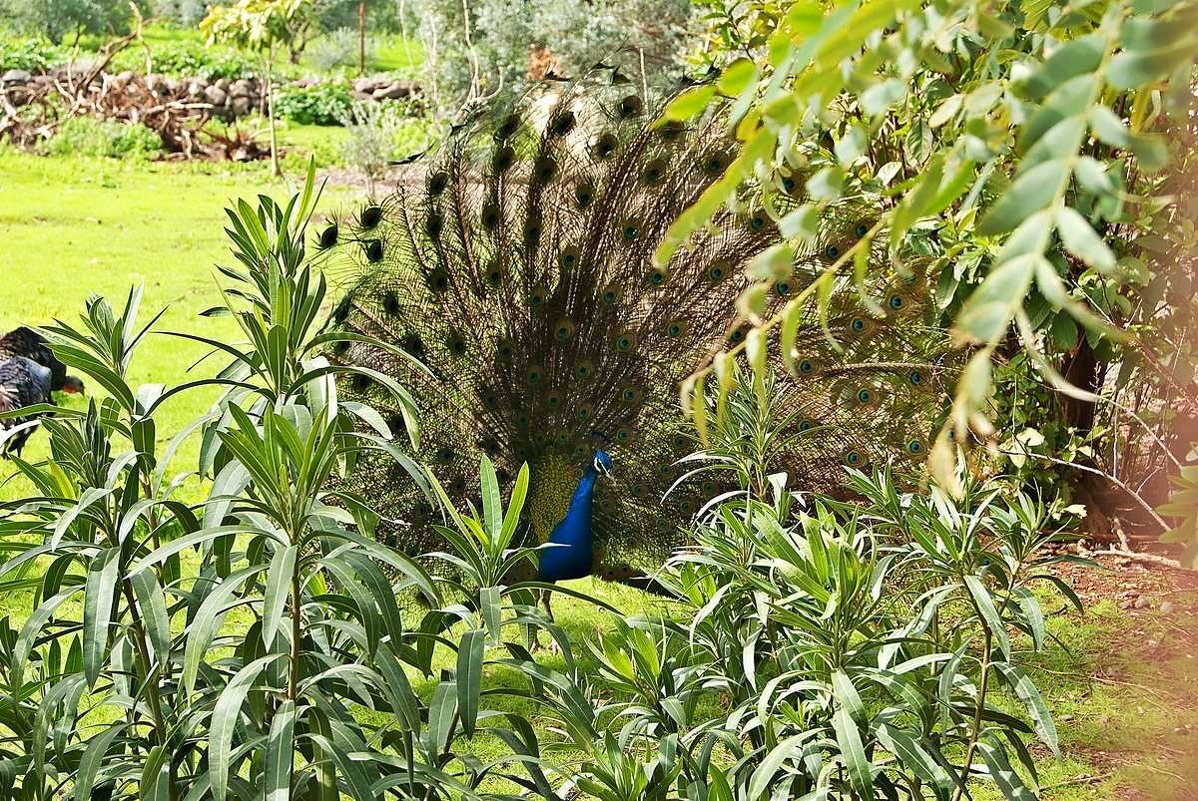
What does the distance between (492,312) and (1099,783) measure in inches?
96.1

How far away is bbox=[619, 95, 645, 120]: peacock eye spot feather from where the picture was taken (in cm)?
421

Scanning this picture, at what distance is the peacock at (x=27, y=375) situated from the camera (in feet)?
16.5

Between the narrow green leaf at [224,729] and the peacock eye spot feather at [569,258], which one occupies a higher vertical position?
the narrow green leaf at [224,729]

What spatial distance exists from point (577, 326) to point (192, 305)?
4.47 m

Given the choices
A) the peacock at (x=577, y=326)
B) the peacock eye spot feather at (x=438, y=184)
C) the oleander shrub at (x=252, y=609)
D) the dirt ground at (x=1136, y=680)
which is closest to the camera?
the oleander shrub at (x=252, y=609)

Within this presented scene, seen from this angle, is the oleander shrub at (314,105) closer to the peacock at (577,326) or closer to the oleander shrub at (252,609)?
the peacock at (577,326)

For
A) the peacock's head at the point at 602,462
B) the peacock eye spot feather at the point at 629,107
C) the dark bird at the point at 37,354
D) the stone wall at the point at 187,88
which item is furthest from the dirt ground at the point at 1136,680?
the stone wall at the point at 187,88

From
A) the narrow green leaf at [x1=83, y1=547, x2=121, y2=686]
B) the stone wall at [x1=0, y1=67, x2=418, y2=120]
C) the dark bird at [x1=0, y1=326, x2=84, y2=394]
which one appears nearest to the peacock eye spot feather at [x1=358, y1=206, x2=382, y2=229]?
the dark bird at [x1=0, y1=326, x2=84, y2=394]

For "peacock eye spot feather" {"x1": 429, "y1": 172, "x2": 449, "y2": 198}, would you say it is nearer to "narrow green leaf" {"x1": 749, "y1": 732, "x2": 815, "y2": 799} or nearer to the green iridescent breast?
the green iridescent breast

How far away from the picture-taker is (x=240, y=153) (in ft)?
41.5

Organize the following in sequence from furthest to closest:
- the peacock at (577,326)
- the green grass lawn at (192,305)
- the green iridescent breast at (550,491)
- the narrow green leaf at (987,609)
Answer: the green iridescent breast at (550,491) < the peacock at (577,326) < the green grass lawn at (192,305) < the narrow green leaf at (987,609)

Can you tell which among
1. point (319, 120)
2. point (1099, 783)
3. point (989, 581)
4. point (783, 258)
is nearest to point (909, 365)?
point (989, 581)

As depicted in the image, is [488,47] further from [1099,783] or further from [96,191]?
[1099,783]

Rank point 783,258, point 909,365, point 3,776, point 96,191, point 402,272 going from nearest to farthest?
point 783,258
point 3,776
point 909,365
point 402,272
point 96,191
